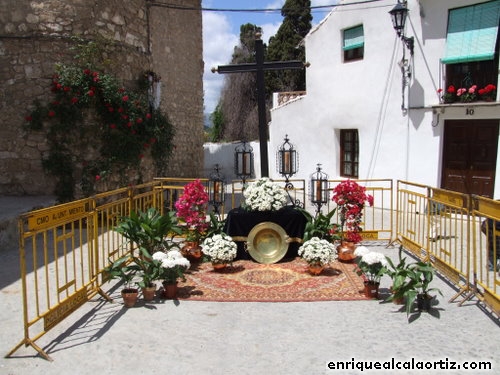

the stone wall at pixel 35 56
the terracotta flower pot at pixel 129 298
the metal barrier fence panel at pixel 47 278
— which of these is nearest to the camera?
the metal barrier fence panel at pixel 47 278

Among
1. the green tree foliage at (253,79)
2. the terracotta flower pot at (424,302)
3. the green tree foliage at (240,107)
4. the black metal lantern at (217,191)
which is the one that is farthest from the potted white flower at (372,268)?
the green tree foliage at (240,107)

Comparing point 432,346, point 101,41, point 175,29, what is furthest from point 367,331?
point 175,29

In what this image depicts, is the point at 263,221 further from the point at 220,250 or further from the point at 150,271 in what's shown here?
the point at 150,271

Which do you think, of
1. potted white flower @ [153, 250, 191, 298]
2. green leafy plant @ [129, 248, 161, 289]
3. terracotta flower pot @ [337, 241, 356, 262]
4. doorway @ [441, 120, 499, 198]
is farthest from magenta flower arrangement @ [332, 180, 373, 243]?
doorway @ [441, 120, 499, 198]

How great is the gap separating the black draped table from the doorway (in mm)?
5716

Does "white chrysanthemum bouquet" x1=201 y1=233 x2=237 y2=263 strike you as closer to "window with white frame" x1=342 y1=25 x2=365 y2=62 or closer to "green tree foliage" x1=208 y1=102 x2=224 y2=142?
"window with white frame" x1=342 y1=25 x2=365 y2=62

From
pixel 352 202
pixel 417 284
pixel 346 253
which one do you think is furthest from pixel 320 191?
pixel 417 284

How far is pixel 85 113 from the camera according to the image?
31.0ft

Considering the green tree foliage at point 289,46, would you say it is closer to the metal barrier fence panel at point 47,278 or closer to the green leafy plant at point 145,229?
the green leafy plant at point 145,229

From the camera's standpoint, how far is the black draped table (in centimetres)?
666

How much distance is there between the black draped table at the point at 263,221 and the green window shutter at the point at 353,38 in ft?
24.0

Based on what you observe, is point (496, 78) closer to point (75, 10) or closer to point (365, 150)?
point (365, 150)

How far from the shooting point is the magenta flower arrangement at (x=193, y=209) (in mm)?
6797

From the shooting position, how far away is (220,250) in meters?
6.12
